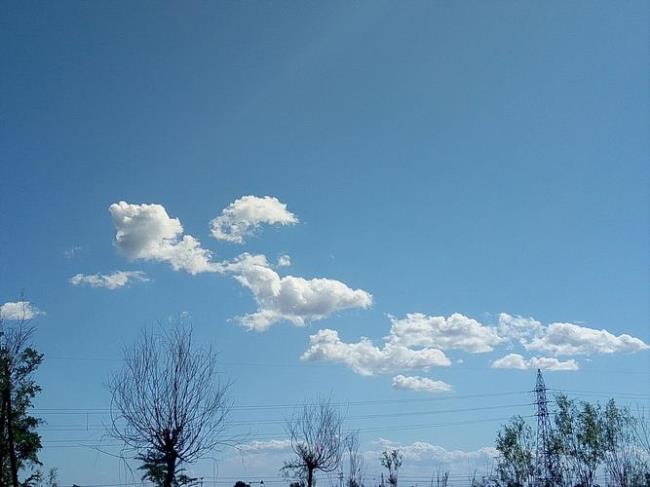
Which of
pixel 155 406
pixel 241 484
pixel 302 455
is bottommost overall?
pixel 241 484

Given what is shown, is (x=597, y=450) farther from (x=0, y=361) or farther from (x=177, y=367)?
(x=0, y=361)

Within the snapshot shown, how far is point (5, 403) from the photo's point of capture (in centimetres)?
2545

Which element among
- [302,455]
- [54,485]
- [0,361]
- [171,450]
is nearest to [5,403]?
[0,361]

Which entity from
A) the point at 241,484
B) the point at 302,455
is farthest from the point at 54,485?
the point at 302,455

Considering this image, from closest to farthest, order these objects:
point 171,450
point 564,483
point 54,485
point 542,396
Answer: point 171,450
point 564,483
point 54,485
point 542,396

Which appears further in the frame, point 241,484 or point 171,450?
point 241,484

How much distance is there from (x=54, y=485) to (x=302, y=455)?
62.7ft

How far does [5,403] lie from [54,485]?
2183 centimetres

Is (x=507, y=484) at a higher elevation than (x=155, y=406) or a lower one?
lower

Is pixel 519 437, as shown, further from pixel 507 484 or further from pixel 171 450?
pixel 171 450

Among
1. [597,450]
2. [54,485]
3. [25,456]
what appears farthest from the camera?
[54,485]

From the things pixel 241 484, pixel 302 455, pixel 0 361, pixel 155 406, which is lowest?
pixel 241 484

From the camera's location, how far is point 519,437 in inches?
1775

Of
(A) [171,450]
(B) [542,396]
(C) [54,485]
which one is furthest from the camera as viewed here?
(B) [542,396]
